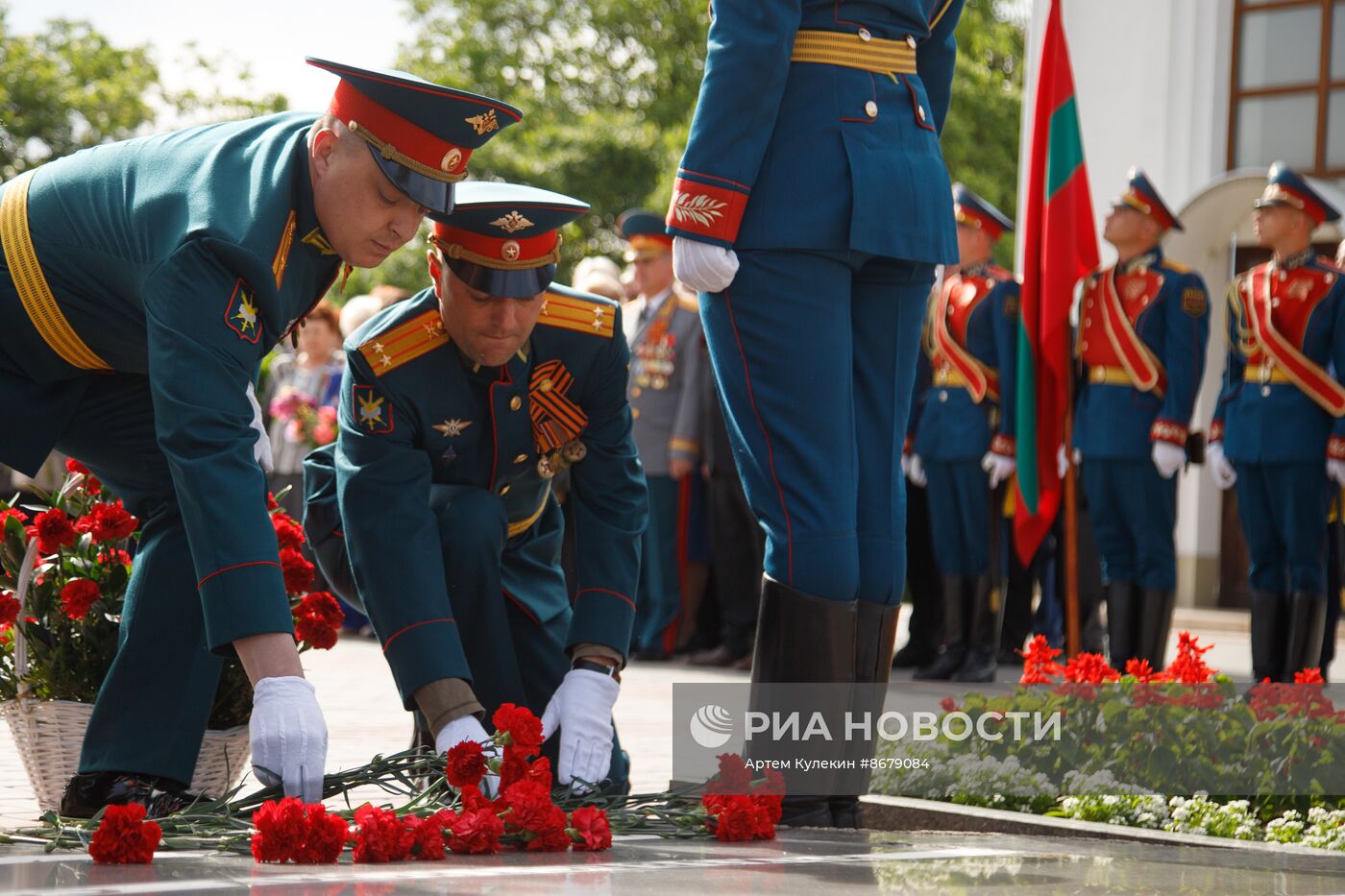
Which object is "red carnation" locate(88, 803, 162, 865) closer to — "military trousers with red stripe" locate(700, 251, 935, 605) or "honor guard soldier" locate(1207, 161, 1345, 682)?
"military trousers with red stripe" locate(700, 251, 935, 605)

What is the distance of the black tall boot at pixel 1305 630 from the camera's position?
22.7ft

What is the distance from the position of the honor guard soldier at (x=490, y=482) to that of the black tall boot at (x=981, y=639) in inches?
166

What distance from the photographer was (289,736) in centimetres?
300

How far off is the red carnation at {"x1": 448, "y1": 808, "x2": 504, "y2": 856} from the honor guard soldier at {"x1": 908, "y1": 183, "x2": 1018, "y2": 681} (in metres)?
5.33

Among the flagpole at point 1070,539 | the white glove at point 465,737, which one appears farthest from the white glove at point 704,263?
the flagpole at point 1070,539

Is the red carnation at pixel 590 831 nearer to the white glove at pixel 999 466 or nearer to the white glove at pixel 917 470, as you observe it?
the white glove at pixel 999 466

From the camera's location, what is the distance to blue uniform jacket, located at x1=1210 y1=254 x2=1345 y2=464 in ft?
22.7

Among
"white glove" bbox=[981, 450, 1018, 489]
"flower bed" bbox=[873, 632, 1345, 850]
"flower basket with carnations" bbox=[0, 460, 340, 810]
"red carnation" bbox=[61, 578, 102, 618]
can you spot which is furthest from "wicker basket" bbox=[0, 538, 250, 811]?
"white glove" bbox=[981, 450, 1018, 489]

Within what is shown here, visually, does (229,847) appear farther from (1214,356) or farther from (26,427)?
(1214,356)

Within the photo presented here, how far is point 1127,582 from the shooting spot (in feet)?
23.8

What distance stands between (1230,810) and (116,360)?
7.87 feet

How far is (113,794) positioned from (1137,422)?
4.83 metres

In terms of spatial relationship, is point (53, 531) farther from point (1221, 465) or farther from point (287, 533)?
point (1221, 465)

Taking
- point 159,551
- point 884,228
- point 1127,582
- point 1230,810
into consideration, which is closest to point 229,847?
point 159,551
